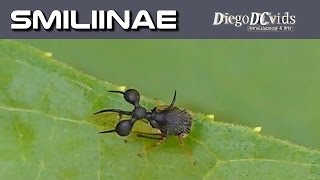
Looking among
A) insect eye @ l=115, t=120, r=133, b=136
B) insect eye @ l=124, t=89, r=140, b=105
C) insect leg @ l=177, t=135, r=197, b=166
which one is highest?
insect eye @ l=124, t=89, r=140, b=105

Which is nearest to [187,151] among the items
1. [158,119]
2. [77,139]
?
[158,119]

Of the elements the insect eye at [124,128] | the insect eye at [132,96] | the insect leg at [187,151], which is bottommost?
the insect leg at [187,151]

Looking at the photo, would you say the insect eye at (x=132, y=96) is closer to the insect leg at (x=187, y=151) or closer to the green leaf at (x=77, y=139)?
the green leaf at (x=77, y=139)

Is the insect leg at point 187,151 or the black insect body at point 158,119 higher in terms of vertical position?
the black insect body at point 158,119

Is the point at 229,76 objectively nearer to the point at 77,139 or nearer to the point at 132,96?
the point at 132,96

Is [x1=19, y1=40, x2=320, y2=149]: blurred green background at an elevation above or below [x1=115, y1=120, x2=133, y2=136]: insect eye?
above

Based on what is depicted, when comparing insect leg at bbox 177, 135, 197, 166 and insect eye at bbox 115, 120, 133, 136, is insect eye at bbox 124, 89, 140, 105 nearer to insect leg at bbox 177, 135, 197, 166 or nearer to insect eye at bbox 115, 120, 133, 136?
insect eye at bbox 115, 120, 133, 136

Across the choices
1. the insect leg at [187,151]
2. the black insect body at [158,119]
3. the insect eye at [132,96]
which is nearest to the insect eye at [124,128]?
the black insect body at [158,119]

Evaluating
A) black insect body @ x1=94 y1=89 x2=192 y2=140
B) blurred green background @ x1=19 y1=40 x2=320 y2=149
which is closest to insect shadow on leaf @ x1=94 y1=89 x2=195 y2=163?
black insect body @ x1=94 y1=89 x2=192 y2=140

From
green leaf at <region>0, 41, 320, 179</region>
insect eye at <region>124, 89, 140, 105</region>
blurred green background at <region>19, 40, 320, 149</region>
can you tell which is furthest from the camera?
blurred green background at <region>19, 40, 320, 149</region>
